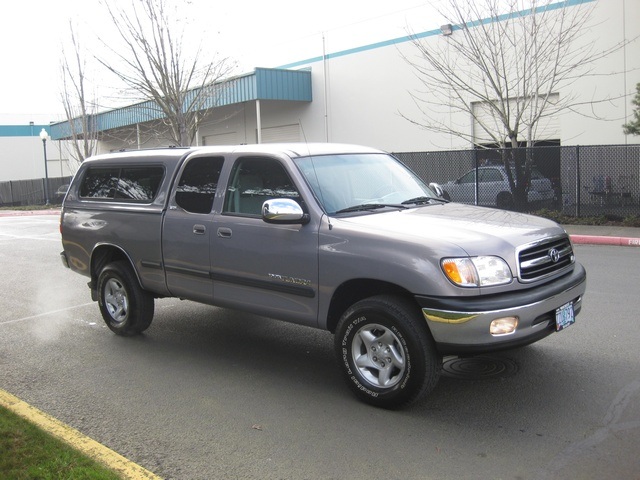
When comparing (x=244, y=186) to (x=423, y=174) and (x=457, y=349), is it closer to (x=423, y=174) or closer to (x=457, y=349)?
(x=457, y=349)

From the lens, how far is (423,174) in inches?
779

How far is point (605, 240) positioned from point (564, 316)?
9689mm

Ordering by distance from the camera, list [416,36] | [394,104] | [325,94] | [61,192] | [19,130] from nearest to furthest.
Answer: [416,36] < [394,104] < [325,94] < [61,192] < [19,130]

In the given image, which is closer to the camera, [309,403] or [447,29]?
[309,403]

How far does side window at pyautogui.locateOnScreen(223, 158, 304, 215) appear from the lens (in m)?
5.33

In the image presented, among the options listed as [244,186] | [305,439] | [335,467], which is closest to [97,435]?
[305,439]

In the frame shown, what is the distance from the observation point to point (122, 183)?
6832 millimetres

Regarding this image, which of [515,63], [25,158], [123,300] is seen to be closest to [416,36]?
[515,63]

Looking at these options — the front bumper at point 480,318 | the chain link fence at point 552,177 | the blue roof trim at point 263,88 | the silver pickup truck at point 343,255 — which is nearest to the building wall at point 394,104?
the blue roof trim at point 263,88

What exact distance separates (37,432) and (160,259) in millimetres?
2297

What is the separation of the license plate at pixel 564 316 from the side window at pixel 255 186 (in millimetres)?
2141

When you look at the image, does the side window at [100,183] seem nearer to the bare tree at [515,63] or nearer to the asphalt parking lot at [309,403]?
the asphalt parking lot at [309,403]

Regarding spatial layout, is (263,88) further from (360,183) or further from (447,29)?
(360,183)

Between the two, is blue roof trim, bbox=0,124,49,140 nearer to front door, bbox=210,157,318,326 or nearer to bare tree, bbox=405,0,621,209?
bare tree, bbox=405,0,621,209
